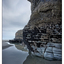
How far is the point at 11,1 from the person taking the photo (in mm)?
2121

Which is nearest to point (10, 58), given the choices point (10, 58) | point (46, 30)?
point (10, 58)

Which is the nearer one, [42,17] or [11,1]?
[11,1]

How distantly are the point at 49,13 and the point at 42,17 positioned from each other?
21.0 inches

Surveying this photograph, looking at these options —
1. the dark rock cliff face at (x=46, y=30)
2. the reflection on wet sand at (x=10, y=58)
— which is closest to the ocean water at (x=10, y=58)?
the reflection on wet sand at (x=10, y=58)

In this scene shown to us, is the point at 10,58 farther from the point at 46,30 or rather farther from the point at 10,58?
the point at 46,30

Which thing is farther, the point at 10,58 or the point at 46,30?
the point at 46,30

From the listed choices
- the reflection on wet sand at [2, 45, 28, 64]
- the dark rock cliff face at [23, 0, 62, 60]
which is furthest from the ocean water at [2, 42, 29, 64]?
the dark rock cliff face at [23, 0, 62, 60]

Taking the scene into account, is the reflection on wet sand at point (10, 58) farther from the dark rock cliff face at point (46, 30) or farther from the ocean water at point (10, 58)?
the dark rock cliff face at point (46, 30)

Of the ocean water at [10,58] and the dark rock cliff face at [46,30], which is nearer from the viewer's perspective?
the ocean water at [10,58]

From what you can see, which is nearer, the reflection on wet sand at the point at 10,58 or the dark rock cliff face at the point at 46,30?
the reflection on wet sand at the point at 10,58

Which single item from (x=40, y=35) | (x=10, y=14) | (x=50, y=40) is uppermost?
(x=10, y=14)

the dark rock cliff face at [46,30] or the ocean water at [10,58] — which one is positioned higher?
the dark rock cliff face at [46,30]

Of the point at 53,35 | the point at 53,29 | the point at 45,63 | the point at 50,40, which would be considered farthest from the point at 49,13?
the point at 45,63

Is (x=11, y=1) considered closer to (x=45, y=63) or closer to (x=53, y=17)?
(x=53, y=17)
